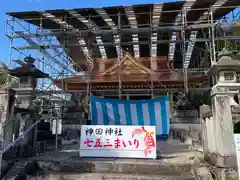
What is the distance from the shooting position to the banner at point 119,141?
19.7 ft

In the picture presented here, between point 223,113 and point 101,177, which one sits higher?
point 223,113

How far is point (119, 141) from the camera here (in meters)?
6.05

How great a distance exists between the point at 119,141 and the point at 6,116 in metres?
3.00

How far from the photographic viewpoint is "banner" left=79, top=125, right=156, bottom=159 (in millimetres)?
6000

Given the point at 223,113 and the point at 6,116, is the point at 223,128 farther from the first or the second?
the point at 6,116

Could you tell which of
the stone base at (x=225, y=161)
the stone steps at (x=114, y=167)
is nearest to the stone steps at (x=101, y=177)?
the stone steps at (x=114, y=167)

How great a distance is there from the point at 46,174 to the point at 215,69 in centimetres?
489

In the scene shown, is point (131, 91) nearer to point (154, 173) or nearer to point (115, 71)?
point (115, 71)

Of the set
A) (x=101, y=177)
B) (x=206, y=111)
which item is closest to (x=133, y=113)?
(x=206, y=111)

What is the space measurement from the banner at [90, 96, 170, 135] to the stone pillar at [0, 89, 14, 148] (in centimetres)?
392

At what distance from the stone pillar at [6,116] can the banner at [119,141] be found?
6.23ft

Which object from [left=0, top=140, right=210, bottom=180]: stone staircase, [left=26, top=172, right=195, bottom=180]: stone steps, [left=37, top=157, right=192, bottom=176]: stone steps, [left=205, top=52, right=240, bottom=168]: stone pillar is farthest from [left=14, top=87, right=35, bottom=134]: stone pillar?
[left=205, top=52, right=240, bottom=168]: stone pillar

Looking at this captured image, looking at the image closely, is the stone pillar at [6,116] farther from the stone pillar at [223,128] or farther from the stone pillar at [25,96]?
the stone pillar at [223,128]

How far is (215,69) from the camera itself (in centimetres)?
552
